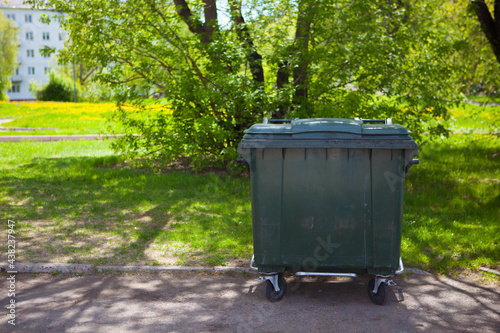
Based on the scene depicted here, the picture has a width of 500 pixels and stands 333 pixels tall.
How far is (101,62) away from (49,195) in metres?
2.70

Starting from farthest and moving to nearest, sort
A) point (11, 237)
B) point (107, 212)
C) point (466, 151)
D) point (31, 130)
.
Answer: point (31, 130)
point (466, 151)
point (107, 212)
point (11, 237)

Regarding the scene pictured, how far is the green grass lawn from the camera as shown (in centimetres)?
571

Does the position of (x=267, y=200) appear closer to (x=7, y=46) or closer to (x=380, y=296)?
(x=380, y=296)

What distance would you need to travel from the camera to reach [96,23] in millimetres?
9164

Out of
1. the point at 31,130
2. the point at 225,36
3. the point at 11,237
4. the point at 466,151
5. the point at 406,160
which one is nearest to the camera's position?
the point at 406,160

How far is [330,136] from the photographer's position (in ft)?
14.1

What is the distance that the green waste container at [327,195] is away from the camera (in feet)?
14.1

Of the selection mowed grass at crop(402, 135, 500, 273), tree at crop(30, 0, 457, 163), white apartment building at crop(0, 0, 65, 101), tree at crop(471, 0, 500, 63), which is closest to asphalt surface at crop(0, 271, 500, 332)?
mowed grass at crop(402, 135, 500, 273)

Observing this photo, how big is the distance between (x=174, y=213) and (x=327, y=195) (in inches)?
139

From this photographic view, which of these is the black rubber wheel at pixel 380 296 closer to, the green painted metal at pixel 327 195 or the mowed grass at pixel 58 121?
the green painted metal at pixel 327 195

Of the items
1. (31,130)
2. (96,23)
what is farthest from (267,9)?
(31,130)

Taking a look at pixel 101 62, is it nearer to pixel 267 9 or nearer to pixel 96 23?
pixel 96 23

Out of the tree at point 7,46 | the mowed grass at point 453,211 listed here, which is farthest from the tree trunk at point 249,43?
the tree at point 7,46

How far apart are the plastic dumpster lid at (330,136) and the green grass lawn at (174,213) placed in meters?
1.75
